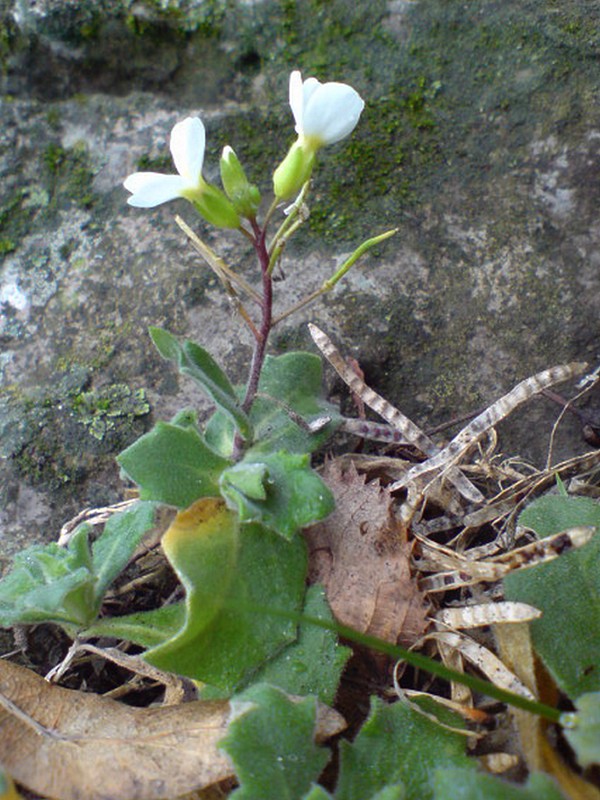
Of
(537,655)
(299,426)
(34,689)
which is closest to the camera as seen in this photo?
(537,655)

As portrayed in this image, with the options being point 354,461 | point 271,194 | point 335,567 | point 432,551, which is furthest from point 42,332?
point 432,551

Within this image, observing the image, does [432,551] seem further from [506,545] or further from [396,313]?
[396,313]

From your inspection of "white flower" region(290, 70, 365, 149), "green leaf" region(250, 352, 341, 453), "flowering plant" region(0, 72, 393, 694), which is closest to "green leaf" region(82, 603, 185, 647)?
"flowering plant" region(0, 72, 393, 694)

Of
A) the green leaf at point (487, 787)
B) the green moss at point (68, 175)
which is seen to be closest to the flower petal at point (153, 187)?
the green moss at point (68, 175)

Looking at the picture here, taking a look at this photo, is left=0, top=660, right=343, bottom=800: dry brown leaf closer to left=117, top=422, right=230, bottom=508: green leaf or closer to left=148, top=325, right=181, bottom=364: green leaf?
left=117, top=422, right=230, bottom=508: green leaf

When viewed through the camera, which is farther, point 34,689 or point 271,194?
point 271,194

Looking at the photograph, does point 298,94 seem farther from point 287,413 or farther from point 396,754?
point 396,754

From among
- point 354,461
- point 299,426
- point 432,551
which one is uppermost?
point 299,426

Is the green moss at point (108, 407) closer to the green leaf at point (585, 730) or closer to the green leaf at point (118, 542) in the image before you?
the green leaf at point (118, 542)
